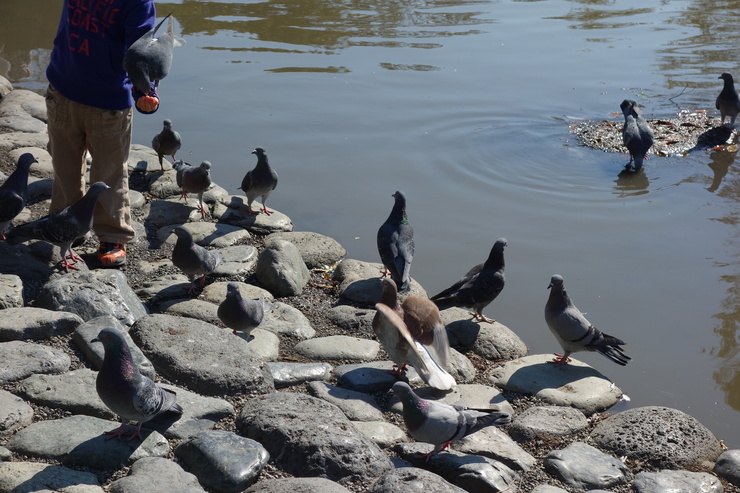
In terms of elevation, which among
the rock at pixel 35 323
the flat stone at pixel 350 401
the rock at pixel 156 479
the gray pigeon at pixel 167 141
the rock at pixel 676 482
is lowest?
the rock at pixel 676 482

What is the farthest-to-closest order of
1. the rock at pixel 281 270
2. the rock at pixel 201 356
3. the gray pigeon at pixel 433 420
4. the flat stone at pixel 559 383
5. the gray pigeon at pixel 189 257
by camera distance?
the rock at pixel 281 270 < the gray pigeon at pixel 189 257 < the flat stone at pixel 559 383 < the rock at pixel 201 356 < the gray pigeon at pixel 433 420

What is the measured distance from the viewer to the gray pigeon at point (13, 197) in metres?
6.12

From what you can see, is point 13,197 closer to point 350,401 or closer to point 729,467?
point 350,401

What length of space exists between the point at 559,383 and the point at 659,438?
844 mm

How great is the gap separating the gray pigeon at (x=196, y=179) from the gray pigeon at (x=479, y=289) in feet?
8.56

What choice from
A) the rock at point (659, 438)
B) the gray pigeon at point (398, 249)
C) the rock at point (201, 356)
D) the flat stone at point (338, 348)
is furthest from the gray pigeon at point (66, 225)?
the rock at point (659, 438)

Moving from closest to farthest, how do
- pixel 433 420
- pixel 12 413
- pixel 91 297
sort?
pixel 12 413, pixel 433 420, pixel 91 297

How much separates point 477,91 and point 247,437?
8342 mm

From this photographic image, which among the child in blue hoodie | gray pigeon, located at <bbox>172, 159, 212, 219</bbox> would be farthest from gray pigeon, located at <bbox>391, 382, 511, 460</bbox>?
gray pigeon, located at <bbox>172, 159, 212, 219</bbox>

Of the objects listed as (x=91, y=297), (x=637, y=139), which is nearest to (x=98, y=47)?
(x=91, y=297)

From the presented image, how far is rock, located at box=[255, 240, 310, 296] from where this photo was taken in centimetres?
652

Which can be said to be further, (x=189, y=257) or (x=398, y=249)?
(x=398, y=249)

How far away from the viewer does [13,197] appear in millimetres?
6148

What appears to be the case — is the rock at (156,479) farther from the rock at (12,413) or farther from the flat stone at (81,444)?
the rock at (12,413)
